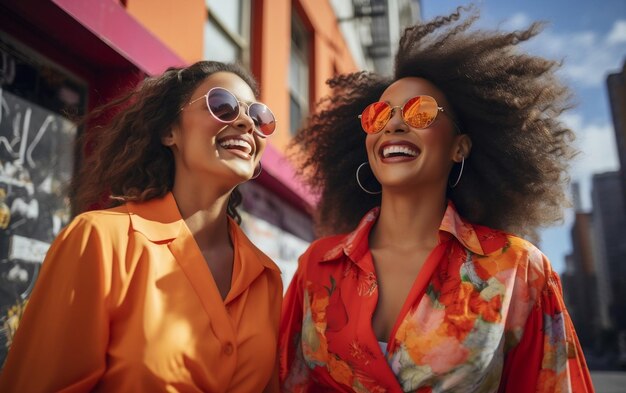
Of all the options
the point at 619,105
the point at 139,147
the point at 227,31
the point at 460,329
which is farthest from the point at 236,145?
the point at 619,105

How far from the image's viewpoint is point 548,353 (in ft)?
6.59

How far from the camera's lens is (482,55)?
2.74 m

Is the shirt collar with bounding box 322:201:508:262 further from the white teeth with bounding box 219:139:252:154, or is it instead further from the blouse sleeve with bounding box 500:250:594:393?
the white teeth with bounding box 219:139:252:154

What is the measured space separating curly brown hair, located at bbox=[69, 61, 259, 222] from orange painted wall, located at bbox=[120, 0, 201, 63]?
4.46ft

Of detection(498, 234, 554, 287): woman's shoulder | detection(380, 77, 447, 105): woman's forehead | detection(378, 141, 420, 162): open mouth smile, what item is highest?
detection(380, 77, 447, 105): woman's forehead

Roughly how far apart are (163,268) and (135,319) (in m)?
0.24

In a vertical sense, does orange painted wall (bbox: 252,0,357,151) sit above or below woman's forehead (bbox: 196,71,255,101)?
above

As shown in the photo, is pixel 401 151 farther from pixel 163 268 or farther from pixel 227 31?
pixel 227 31

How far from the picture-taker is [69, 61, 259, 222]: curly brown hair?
233 cm

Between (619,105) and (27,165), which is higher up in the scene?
(619,105)

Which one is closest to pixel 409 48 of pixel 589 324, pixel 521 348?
pixel 521 348

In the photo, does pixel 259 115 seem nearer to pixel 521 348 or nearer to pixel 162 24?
pixel 521 348

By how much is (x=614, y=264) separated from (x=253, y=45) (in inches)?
1761

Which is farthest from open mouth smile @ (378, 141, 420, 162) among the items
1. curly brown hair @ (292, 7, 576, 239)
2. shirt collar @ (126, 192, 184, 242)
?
shirt collar @ (126, 192, 184, 242)
